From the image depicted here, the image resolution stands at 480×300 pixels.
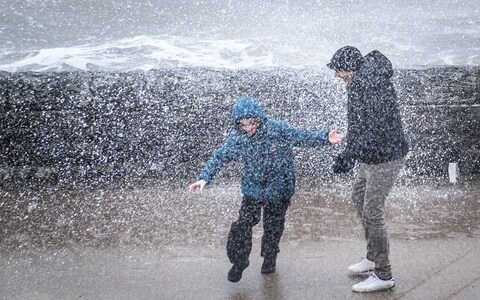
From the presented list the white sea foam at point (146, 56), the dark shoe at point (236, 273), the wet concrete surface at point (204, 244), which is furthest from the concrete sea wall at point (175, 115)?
the white sea foam at point (146, 56)

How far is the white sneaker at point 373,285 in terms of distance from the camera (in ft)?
13.5

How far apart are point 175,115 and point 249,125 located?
96.7 inches

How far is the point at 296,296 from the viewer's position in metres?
4.16

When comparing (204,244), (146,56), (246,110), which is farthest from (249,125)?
(146,56)

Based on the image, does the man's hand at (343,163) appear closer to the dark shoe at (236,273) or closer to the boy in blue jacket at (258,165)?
the boy in blue jacket at (258,165)

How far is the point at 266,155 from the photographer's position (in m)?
4.23

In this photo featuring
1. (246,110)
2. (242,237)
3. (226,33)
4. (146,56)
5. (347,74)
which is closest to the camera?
(347,74)

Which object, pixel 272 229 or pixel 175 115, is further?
pixel 175 115

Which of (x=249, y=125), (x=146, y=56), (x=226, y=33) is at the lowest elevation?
(x=249, y=125)

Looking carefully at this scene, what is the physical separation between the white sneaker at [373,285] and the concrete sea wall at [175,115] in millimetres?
2528

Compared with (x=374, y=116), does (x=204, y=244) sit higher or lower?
lower

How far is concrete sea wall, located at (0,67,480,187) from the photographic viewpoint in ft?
21.0

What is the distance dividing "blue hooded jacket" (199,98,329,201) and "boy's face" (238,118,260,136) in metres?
0.03

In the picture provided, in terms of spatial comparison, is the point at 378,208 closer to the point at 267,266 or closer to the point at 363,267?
the point at 363,267
